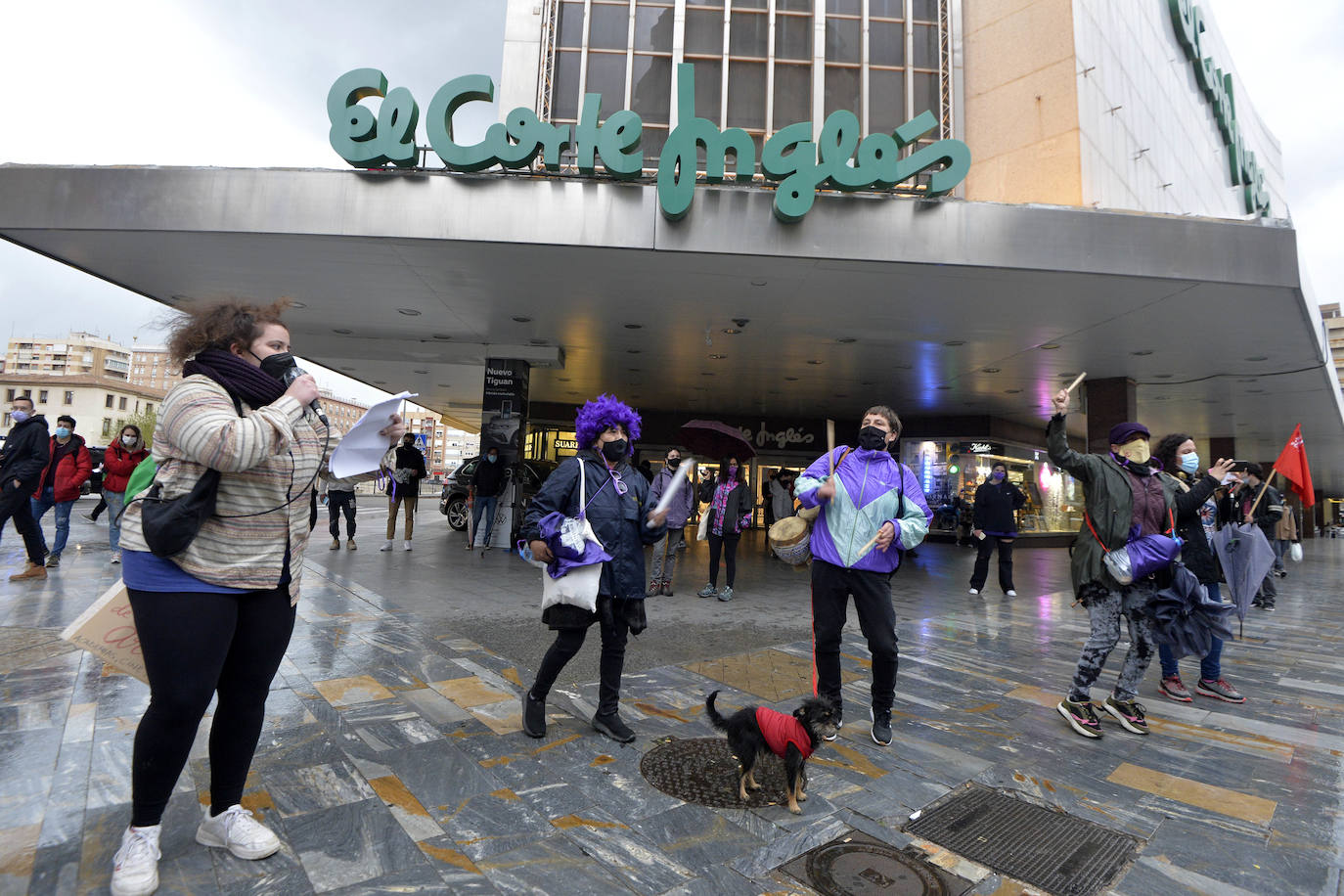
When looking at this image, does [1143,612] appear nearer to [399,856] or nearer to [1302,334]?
[399,856]

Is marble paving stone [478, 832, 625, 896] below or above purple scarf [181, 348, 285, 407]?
below

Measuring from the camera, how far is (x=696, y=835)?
98.0 inches

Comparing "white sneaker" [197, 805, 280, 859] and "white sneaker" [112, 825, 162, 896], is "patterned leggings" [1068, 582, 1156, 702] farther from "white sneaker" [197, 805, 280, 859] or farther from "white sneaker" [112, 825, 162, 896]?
"white sneaker" [112, 825, 162, 896]

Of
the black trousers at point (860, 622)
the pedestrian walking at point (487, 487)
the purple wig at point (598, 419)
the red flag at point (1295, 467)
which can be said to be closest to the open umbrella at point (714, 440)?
the purple wig at point (598, 419)

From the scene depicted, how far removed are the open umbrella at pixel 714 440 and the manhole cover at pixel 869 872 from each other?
3.45 m

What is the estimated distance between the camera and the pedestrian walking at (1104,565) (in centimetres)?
376

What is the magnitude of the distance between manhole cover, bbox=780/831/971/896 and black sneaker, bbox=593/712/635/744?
1161mm

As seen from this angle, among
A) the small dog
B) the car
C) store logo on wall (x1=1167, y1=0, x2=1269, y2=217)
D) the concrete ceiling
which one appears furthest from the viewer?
store logo on wall (x1=1167, y1=0, x2=1269, y2=217)

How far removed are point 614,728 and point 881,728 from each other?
1.42 metres

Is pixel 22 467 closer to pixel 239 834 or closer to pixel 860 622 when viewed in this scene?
pixel 239 834

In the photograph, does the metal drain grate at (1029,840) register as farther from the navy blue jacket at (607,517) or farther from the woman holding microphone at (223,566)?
the woman holding microphone at (223,566)

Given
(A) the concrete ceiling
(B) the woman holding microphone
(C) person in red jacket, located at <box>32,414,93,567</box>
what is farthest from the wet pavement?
(A) the concrete ceiling

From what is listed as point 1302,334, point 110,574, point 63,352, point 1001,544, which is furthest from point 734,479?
point 63,352

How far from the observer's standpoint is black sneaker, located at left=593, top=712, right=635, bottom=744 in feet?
10.9
